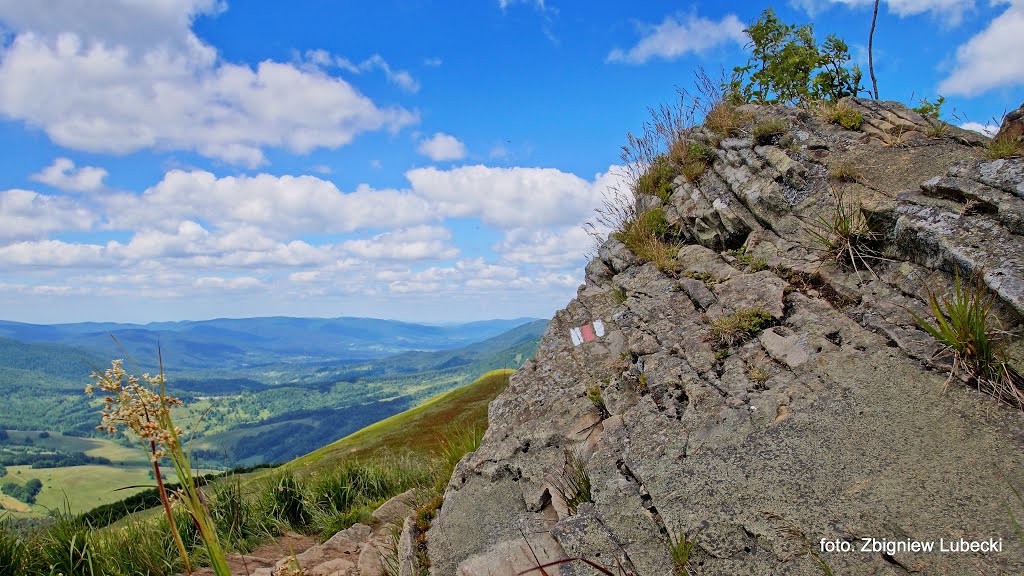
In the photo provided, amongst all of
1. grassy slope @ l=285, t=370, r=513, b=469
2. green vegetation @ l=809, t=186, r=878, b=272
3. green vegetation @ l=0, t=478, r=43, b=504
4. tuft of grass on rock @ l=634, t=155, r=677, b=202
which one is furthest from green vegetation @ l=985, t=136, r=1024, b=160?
green vegetation @ l=0, t=478, r=43, b=504

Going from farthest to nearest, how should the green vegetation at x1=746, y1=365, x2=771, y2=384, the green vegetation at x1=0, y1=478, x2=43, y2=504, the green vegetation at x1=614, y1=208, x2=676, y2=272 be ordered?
the green vegetation at x1=0, y1=478, x2=43, y2=504, the green vegetation at x1=614, y1=208, x2=676, y2=272, the green vegetation at x1=746, y1=365, x2=771, y2=384

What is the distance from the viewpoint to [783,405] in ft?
23.6

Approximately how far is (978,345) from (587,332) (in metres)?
6.52

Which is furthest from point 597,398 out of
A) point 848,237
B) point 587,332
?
point 848,237

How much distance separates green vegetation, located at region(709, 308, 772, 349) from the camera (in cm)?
870

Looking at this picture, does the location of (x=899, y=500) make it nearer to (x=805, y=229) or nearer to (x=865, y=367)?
(x=865, y=367)

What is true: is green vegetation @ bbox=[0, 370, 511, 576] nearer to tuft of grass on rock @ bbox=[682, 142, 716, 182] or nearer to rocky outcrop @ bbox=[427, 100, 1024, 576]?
rocky outcrop @ bbox=[427, 100, 1024, 576]

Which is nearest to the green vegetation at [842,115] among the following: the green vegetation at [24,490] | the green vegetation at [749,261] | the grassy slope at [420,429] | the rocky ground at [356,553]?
the green vegetation at [749,261]

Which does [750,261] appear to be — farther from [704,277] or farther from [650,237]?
[650,237]

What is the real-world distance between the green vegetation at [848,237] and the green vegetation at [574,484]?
18.4 feet

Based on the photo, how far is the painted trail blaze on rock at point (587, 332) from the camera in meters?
11.4

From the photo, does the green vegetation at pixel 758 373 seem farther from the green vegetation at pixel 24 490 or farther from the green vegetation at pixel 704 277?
the green vegetation at pixel 24 490

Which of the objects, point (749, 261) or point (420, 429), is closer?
point (749, 261)

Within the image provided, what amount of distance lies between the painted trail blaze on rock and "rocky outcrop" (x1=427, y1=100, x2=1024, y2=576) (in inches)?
6.8
